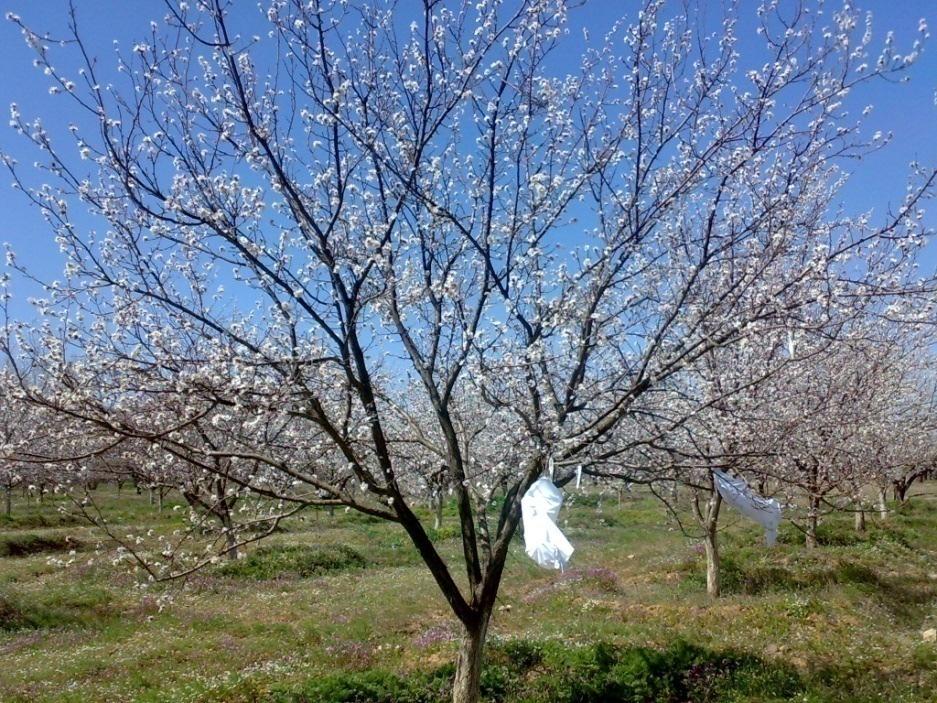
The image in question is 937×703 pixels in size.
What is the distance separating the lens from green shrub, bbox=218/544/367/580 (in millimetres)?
20750

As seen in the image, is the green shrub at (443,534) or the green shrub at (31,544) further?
the green shrub at (443,534)

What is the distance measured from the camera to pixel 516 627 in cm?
1359

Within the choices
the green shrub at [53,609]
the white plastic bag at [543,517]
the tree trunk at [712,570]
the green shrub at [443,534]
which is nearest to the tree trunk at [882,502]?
the tree trunk at [712,570]

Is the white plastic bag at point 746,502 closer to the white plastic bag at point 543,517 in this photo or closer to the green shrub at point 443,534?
the white plastic bag at point 543,517

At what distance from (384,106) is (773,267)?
4.38 m

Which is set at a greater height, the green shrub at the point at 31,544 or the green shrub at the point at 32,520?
the green shrub at the point at 32,520

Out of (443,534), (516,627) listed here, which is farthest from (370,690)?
(443,534)

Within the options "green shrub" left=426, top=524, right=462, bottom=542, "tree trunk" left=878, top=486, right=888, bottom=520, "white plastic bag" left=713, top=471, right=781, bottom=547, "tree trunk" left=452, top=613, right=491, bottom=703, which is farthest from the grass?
"green shrub" left=426, top=524, right=462, bottom=542

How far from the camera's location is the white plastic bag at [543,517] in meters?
6.70

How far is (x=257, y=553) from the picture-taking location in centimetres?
2219

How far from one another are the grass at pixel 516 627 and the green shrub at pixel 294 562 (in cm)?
7

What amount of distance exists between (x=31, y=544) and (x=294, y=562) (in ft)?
36.2

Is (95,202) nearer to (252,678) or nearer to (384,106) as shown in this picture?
(384,106)

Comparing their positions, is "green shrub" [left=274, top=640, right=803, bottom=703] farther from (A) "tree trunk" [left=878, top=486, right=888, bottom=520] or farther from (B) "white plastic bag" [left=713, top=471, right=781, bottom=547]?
(A) "tree trunk" [left=878, top=486, right=888, bottom=520]
